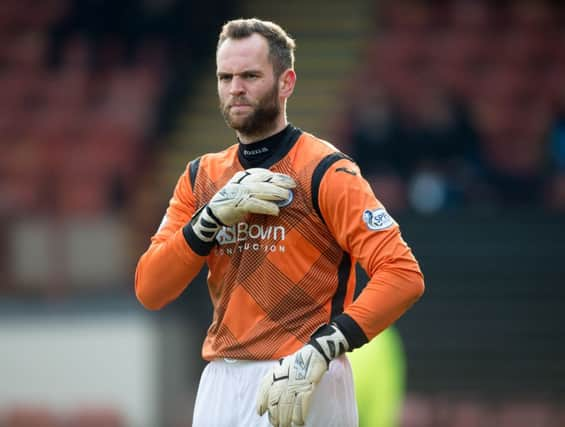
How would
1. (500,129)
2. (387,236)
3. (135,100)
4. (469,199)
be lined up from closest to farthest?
(387,236)
(469,199)
(500,129)
(135,100)

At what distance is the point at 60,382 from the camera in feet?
32.0

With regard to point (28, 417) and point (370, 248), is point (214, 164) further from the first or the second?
point (28, 417)

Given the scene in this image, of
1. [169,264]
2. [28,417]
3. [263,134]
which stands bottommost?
[28,417]

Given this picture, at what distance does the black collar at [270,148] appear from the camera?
13.3 feet

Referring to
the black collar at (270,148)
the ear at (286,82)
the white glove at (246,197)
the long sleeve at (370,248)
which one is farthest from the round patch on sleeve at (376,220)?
the ear at (286,82)

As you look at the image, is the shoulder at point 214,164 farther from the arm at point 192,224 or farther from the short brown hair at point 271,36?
the short brown hair at point 271,36

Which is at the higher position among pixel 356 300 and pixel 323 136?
pixel 323 136

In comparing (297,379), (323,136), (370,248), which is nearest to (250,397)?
(297,379)

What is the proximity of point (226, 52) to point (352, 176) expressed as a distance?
1.89 feet

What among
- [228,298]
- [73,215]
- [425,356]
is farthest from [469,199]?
[228,298]

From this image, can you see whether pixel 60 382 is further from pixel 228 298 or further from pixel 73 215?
pixel 228 298

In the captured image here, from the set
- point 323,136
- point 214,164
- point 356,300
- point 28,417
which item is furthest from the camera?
point 323,136

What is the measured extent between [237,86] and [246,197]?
38 cm

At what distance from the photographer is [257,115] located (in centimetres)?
398
